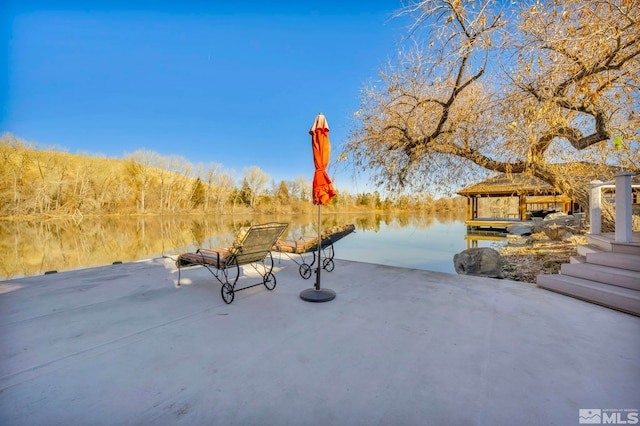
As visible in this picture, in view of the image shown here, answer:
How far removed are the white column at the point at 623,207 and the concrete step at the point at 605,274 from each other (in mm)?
578

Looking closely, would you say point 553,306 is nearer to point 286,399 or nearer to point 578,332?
point 578,332

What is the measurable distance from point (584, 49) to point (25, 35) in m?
5.49

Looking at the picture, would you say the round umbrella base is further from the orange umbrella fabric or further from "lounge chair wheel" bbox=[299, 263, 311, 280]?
the orange umbrella fabric

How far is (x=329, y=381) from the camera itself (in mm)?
1736

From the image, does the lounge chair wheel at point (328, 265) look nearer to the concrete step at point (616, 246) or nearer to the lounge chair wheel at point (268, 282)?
the lounge chair wheel at point (268, 282)

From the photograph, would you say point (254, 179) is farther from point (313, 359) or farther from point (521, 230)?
point (313, 359)

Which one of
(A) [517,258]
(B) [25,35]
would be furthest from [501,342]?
(A) [517,258]

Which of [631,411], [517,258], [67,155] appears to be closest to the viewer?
[631,411]

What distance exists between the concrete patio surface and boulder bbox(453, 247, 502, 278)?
2.86 metres

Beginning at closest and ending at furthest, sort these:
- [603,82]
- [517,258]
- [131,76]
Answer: [603,82]
[517,258]
[131,76]

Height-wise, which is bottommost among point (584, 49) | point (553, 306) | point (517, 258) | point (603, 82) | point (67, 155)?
point (517, 258)

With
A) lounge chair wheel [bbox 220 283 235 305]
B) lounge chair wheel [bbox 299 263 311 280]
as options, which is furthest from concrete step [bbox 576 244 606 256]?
lounge chair wheel [bbox 220 283 235 305]

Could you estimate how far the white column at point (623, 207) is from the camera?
146 inches

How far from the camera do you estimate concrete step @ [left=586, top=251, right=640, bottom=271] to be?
3.32 m
